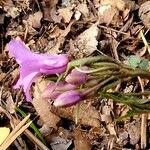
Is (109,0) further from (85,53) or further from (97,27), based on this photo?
(85,53)

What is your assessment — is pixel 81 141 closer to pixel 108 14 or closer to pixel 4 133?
pixel 4 133

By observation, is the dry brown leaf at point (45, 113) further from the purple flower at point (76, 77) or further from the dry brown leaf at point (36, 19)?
the purple flower at point (76, 77)

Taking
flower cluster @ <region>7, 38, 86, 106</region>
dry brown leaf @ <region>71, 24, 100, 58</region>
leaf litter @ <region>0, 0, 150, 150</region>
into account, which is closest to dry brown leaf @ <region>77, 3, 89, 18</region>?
leaf litter @ <region>0, 0, 150, 150</region>

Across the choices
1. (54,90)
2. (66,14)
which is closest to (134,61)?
(66,14)

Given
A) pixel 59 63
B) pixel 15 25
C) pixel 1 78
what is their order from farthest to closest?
1. pixel 15 25
2. pixel 1 78
3. pixel 59 63

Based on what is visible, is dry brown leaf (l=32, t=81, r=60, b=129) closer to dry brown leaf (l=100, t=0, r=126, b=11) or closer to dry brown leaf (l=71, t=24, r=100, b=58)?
dry brown leaf (l=71, t=24, r=100, b=58)

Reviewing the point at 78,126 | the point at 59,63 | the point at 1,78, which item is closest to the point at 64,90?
the point at 59,63
